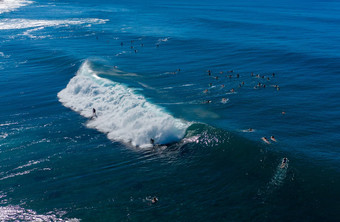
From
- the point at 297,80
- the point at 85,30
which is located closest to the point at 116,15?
the point at 85,30

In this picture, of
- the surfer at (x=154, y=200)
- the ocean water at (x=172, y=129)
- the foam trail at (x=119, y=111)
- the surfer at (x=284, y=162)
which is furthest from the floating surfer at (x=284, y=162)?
the surfer at (x=154, y=200)

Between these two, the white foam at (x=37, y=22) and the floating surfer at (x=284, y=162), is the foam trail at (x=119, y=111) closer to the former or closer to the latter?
the floating surfer at (x=284, y=162)

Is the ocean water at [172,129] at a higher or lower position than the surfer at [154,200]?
higher

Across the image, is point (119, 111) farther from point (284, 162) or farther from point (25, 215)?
point (284, 162)

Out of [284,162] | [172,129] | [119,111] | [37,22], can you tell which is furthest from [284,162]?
[37,22]

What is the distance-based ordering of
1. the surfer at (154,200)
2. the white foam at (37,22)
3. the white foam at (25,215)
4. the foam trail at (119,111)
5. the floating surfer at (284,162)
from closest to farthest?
the white foam at (25,215)
the surfer at (154,200)
the floating surfer at (284,162)
the foam trail at (119,111)
the white foam at (37,22)

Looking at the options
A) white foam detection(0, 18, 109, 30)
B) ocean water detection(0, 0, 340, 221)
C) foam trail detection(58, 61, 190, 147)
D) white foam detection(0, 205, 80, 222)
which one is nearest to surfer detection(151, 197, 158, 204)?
ocean water detection(0, 0, 340, 221)
